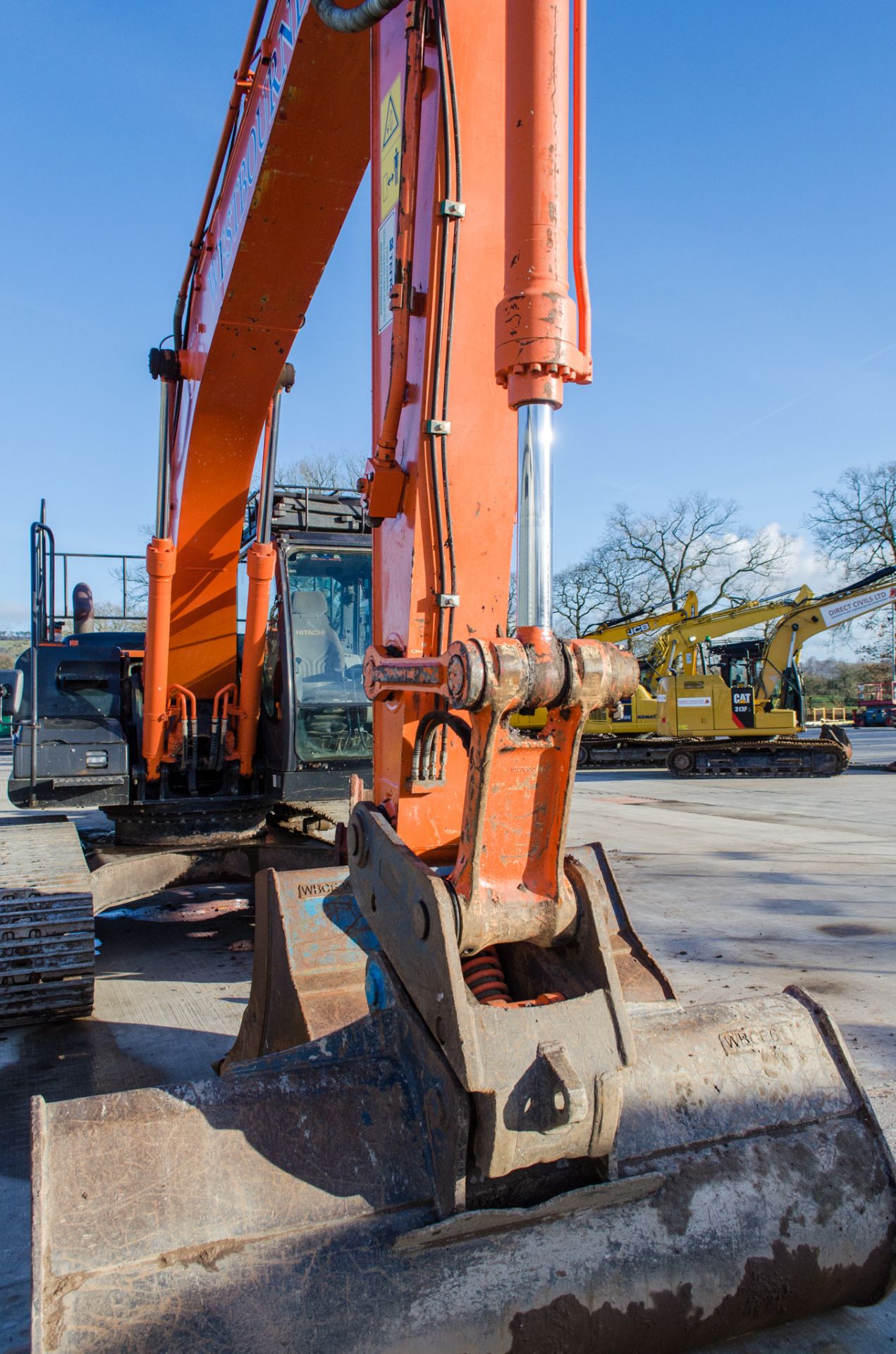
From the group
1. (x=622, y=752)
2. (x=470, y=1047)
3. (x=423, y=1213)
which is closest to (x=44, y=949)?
(x=423, y=1213)

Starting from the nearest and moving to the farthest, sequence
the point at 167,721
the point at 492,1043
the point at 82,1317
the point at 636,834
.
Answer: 1. the point at 82,1317
2. the point at 492,1043
3. the point at 167,721
4. the point at 636,834

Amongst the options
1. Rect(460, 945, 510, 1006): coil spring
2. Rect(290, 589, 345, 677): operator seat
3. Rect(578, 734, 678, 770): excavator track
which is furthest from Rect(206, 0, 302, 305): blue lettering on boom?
Rect(578, 734, 678, 770): excavator track

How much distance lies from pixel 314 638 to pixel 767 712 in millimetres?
14425

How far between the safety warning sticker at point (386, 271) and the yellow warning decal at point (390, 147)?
50mm

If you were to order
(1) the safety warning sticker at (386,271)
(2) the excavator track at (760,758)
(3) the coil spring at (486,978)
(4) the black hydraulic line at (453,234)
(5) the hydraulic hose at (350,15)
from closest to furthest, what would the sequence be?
(3) the coil spring at (486,978) → (4) the black hydraulic line at (453,234) → (5) the hydraulic hose at (350,15) → (1) the safety warning sticker at (386,271) → (2) the excavator track at (760,758)

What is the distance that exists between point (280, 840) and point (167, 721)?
3.56 ft

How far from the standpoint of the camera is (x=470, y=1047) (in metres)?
1.81

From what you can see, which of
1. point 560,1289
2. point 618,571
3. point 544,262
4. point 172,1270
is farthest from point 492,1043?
point 618,571

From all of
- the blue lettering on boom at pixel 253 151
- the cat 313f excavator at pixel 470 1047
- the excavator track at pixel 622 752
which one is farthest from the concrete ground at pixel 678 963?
the excavator track at pixel 622 752

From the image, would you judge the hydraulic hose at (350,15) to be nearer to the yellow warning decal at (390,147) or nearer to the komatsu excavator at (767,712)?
the yellow warning decal at (390,147)

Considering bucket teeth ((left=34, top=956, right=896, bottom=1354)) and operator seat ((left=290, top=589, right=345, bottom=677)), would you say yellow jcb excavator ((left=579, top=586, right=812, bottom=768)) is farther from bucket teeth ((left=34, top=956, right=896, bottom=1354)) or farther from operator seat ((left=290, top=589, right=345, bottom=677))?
bucket teeth ((left=34, top=956, right=896, bottom=1354))

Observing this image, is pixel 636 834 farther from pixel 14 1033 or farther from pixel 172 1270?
pixel 172 1270

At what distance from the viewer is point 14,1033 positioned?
4137 millimetres

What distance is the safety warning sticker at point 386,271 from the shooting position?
274cm
